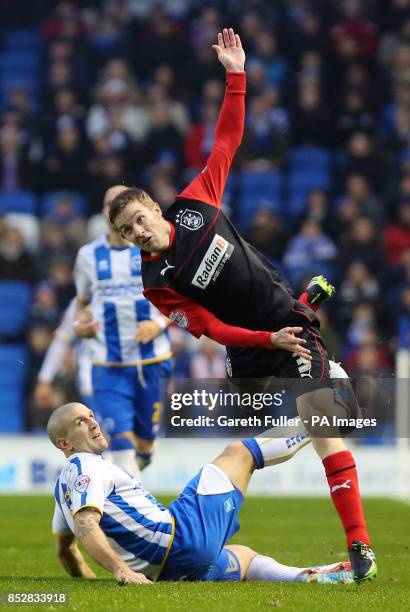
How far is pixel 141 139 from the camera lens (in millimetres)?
18625

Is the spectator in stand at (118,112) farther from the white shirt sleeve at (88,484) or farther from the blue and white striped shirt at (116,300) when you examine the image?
the white shirt sleeve at (88,484)

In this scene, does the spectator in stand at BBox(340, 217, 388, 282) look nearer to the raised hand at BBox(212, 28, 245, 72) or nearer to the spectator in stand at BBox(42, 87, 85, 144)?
the spectator in stand at BBox(42, 87, 85, 144)

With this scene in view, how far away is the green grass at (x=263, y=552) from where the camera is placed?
18.2 feet

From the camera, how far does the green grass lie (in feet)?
18.2

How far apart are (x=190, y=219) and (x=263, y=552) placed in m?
2.83

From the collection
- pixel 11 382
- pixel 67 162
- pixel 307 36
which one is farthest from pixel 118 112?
pixel 11 382

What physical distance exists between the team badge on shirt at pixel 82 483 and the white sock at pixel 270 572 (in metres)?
1.21

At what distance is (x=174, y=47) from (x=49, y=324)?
6305 millimetres

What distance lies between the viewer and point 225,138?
6715mm

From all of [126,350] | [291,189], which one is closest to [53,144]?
[291,189]

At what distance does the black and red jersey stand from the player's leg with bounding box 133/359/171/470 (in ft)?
9.74

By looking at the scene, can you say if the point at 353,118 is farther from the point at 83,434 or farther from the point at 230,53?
the point at 83,434

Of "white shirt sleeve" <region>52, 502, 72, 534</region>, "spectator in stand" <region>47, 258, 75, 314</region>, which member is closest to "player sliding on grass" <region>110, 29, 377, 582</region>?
"white shirt sleeve" <region>52, 502, 72, 534</region>

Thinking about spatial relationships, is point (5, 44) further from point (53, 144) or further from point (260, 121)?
point (260, 121)
